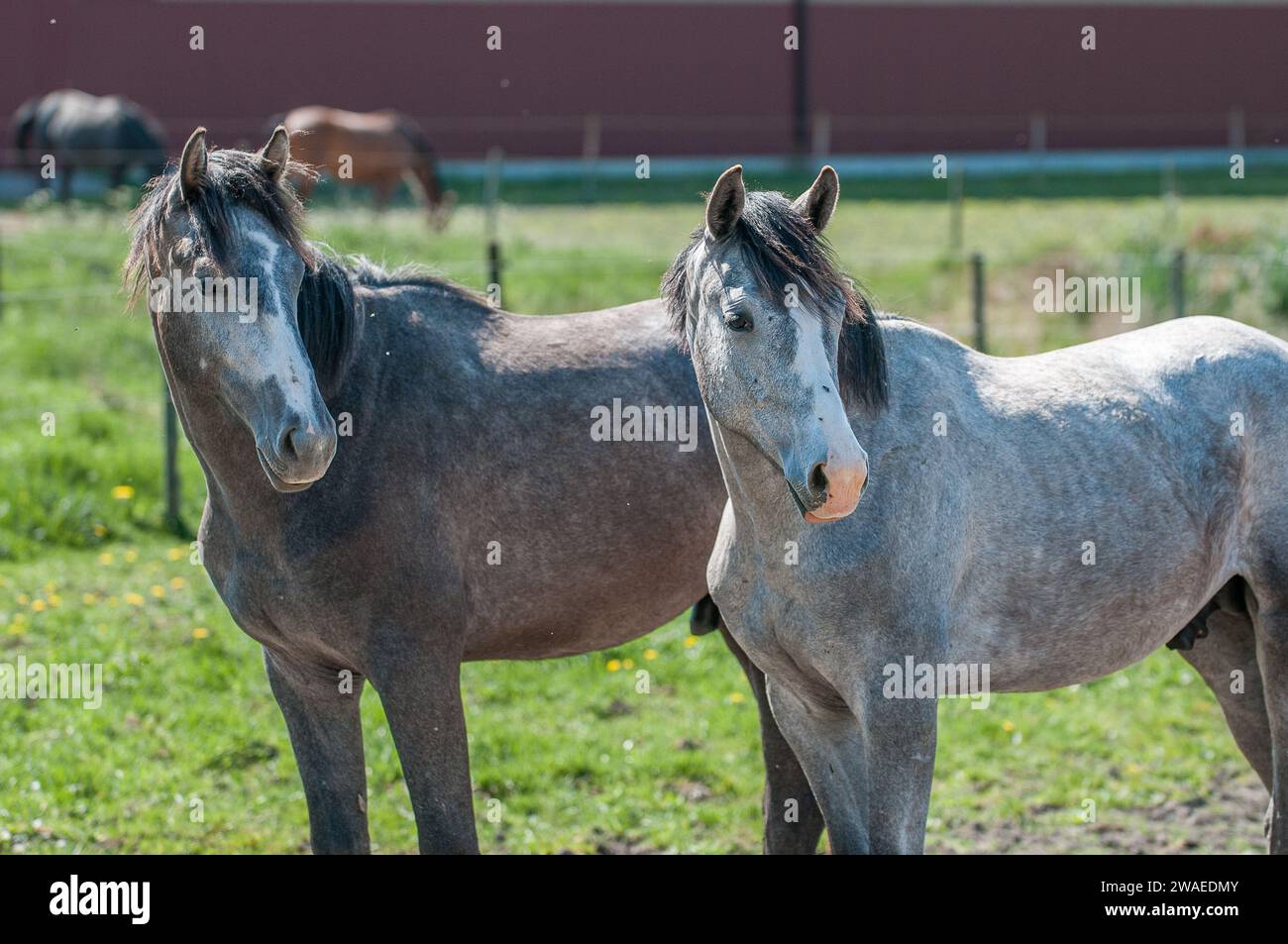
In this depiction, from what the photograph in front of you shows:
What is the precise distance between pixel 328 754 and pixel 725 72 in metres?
21.6

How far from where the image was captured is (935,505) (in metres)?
3.55

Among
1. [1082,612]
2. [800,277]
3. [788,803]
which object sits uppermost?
[800,277]

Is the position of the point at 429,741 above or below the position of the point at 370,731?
above

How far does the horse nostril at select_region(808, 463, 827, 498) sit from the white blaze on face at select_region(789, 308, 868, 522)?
22 mm

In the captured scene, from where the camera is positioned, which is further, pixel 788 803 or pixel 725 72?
pixel 725 72

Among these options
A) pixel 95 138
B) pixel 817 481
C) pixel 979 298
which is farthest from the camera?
pixel 95 138

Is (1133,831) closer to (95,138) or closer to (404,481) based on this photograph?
(404,481)

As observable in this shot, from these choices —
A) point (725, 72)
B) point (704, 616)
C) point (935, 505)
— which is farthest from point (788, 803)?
point (725, 72)

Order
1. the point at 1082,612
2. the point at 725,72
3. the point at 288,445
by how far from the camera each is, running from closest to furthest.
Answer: the point at 288,445
the point at 1082,612
the point at 725,72

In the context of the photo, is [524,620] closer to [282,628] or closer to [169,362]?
[282,628]

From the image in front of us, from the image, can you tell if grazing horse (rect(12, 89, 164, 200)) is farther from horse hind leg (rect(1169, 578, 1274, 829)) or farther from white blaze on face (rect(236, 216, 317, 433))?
horse hind leg (rect(1169, 578, 1274, 829))

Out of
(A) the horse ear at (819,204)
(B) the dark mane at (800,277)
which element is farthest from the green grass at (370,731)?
(A) the horse ear at (819,204)

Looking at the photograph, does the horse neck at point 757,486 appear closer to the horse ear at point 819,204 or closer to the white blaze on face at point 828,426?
the white blaze on face at point 828,426

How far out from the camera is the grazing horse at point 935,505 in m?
3.22
